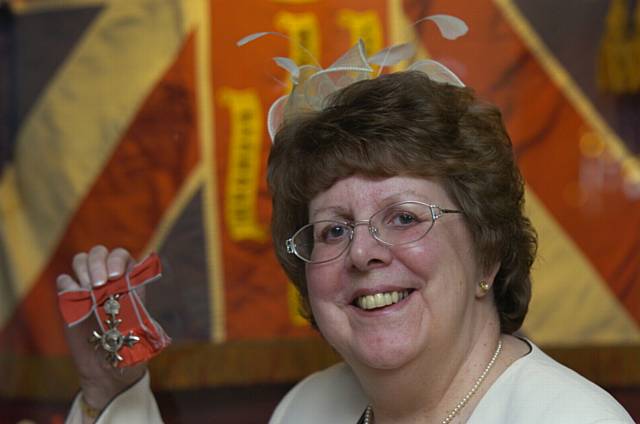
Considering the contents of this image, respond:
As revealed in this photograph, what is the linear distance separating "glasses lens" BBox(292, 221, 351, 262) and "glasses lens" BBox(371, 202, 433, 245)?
0.22 ft

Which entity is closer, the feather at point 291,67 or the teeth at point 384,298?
the teeth at point 384,298

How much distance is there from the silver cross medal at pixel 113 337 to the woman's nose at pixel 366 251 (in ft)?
1.68

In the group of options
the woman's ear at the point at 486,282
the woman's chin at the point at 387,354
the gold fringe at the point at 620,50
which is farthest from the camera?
the gold fringe at the point at 620,50

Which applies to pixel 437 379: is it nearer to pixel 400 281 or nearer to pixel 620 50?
pixel 400 281

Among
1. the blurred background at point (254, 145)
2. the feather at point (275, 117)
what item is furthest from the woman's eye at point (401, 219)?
the blurred background at point (254, 145)

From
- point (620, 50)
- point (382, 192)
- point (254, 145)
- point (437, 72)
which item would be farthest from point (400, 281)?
point (620, 50)

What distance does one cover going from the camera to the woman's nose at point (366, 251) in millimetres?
1711

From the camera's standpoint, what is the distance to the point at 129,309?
6.55ft

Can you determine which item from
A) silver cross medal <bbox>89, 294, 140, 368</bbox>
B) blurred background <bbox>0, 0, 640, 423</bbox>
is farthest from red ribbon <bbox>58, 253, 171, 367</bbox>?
blurred background <bbox>0, 0, 640, 423</bbox>

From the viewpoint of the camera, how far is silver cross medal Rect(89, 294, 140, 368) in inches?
77.6

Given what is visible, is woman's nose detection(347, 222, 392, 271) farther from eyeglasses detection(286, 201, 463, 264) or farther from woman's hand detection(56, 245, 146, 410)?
woman's hand detection(56, 245, 146, 410)

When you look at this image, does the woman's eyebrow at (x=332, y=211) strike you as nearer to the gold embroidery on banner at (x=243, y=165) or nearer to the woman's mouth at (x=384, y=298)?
the woman's mouth at (x=384, y=298)

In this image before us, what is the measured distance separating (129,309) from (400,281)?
58 cm

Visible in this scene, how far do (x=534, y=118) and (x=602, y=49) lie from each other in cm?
27
